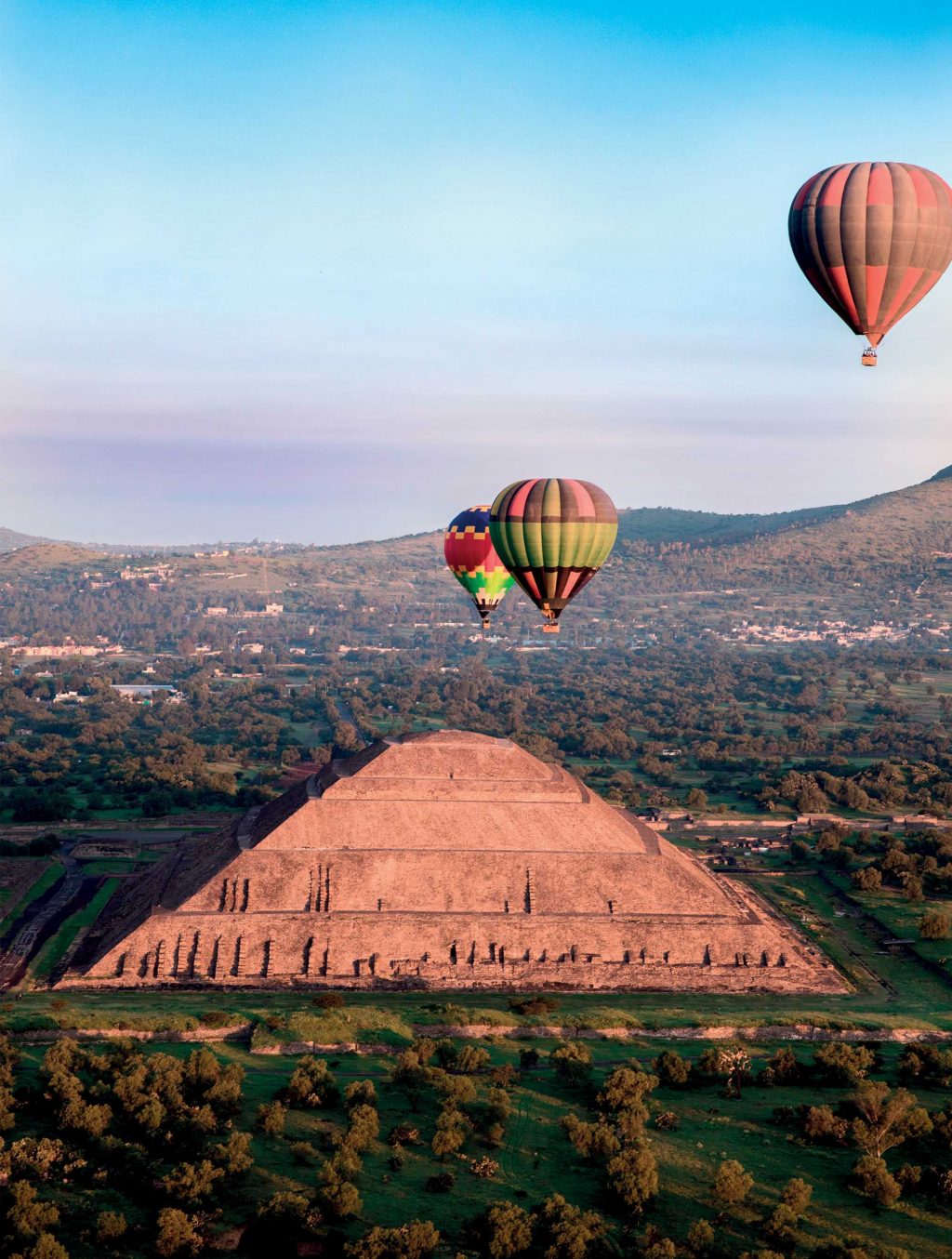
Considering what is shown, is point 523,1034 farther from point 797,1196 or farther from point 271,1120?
A: point 797,1196

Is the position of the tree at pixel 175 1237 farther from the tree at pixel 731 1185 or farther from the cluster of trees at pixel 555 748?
the cluster of trees at pixel 555 748

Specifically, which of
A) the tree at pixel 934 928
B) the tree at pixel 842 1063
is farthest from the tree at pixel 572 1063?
the tree at pixel 934 928

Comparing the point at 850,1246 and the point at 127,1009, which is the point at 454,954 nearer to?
the point at 127,1009

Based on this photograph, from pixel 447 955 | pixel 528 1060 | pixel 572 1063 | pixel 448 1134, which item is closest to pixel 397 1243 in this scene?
pixel 448 1134

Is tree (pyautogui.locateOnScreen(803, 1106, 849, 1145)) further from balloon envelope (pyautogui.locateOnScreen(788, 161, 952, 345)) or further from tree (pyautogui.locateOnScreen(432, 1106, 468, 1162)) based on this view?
balloon envelope (pyautogui.locateOnScreen(788, 161, 952, 345))

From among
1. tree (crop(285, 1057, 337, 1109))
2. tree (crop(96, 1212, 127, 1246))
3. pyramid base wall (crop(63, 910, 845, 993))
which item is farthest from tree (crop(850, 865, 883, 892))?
tree (crop(96, 1212, 127, 1246))
